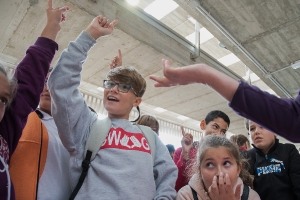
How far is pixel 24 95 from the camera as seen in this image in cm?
101

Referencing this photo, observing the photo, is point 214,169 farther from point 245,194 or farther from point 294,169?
point 294,169

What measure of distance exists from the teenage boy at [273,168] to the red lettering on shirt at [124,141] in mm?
1001

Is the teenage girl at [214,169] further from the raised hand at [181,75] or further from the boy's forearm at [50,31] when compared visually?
the boy's forearm at [50,31]

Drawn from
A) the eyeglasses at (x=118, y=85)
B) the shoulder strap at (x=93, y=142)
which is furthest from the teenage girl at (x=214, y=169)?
the eyeglasses at (x=118, y=85)

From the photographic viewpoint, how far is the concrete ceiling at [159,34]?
105 inches

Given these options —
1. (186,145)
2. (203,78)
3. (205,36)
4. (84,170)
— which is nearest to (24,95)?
(84,170)

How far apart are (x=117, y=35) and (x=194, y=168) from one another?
6.65ft

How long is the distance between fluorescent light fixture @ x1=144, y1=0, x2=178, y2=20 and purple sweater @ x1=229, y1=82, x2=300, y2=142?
498 centimetres

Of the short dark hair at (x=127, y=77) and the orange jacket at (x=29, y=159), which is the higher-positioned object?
the short dark hair at (x=127, y=77)

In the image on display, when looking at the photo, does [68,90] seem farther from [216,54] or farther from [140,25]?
[216,54]

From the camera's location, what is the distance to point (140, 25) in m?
3.17

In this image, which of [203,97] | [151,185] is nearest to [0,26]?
[151,185]

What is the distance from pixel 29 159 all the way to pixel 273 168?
1621mm

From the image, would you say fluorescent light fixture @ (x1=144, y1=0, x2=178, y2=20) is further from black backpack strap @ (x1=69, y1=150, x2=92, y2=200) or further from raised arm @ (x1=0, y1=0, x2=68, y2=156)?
black backpack strap @ (x1=69, y1=150, x2=92, y2=200)
